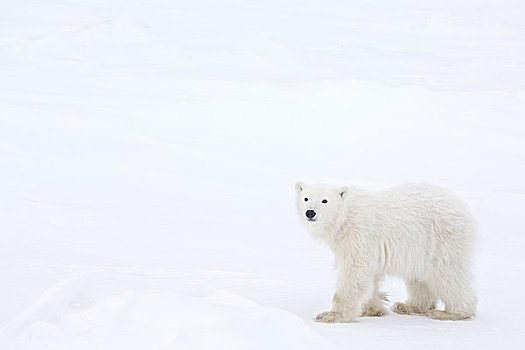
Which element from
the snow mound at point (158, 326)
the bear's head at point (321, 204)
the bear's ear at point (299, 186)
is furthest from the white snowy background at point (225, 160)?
the bear's ear at point (299, 186)

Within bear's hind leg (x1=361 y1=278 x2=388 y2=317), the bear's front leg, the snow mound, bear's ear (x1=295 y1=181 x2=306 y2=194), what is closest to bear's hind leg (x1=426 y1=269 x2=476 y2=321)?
bear's hind leg (x1=361 y1=278 x2=388 y2=317)

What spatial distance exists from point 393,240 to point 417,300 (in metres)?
0.60

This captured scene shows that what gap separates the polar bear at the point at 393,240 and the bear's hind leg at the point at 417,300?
100mm

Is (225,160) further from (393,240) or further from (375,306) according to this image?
(393,240)

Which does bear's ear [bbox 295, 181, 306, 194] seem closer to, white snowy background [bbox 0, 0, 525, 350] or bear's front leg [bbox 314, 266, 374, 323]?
bear's front leg [bbox 314, 266, 374, 323]

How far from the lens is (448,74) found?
58.7 ft

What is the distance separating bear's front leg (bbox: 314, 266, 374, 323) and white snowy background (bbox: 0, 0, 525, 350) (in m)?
0.15

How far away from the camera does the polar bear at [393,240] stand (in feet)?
15.6

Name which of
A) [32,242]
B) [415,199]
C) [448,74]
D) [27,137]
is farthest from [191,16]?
[415,199]

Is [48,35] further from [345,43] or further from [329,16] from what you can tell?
[329,16]

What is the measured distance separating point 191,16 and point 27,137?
14957 millimetres

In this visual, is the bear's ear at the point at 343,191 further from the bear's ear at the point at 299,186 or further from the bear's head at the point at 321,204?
the bear's ear at the point at 299,186

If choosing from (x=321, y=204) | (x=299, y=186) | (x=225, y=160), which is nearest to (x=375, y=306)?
(x=321, y=204)

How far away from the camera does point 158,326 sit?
2857mm
